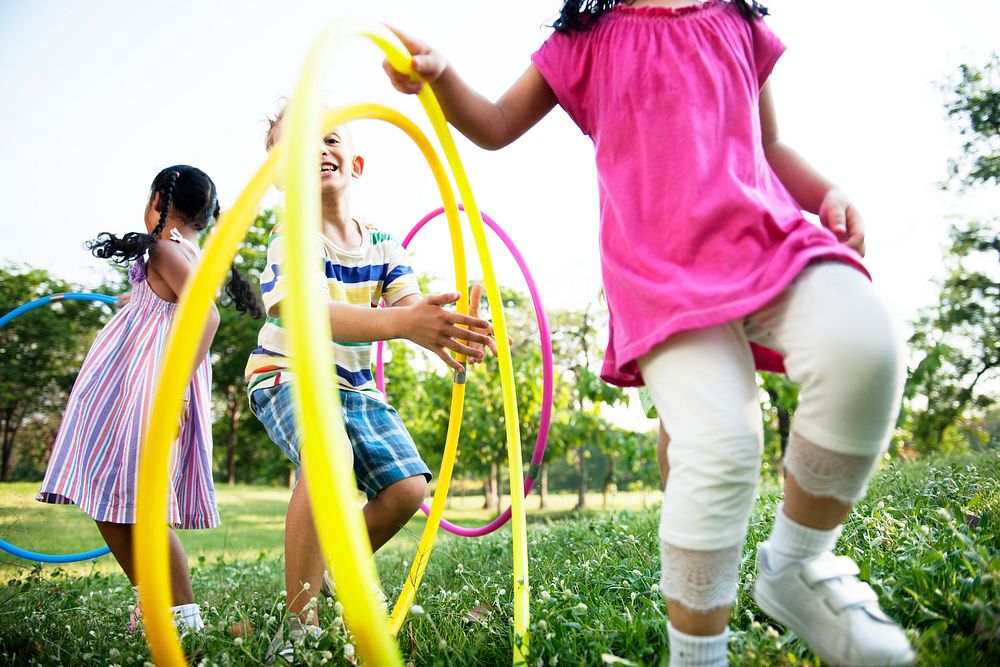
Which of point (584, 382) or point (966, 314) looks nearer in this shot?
point (584, 382)

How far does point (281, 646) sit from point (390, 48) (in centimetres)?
149

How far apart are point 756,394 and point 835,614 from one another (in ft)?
1.30

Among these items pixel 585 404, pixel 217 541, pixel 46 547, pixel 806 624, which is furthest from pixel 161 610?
pixel 585 404

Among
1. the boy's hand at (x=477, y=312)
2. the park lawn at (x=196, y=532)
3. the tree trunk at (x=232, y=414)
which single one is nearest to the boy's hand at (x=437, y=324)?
the boy's hand at (x=477, y=312)

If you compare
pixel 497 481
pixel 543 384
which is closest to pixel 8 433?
A: pixel 497 481

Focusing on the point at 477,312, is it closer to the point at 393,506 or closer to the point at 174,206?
the point at 393,506

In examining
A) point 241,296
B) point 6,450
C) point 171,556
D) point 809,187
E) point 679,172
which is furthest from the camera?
point 6,450

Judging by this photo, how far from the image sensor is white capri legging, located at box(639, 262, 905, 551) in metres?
1.25

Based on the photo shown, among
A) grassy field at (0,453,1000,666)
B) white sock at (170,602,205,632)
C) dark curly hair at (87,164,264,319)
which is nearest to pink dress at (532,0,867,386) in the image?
grassy field at (0,453,1000,666)

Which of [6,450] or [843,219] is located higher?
[843,219]

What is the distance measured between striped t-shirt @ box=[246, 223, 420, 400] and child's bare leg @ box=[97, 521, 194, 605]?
0.69 m

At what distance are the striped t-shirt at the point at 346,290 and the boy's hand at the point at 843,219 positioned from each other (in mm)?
1378

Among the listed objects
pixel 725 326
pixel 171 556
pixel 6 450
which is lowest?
pixel 171 556

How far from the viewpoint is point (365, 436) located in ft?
7.97
